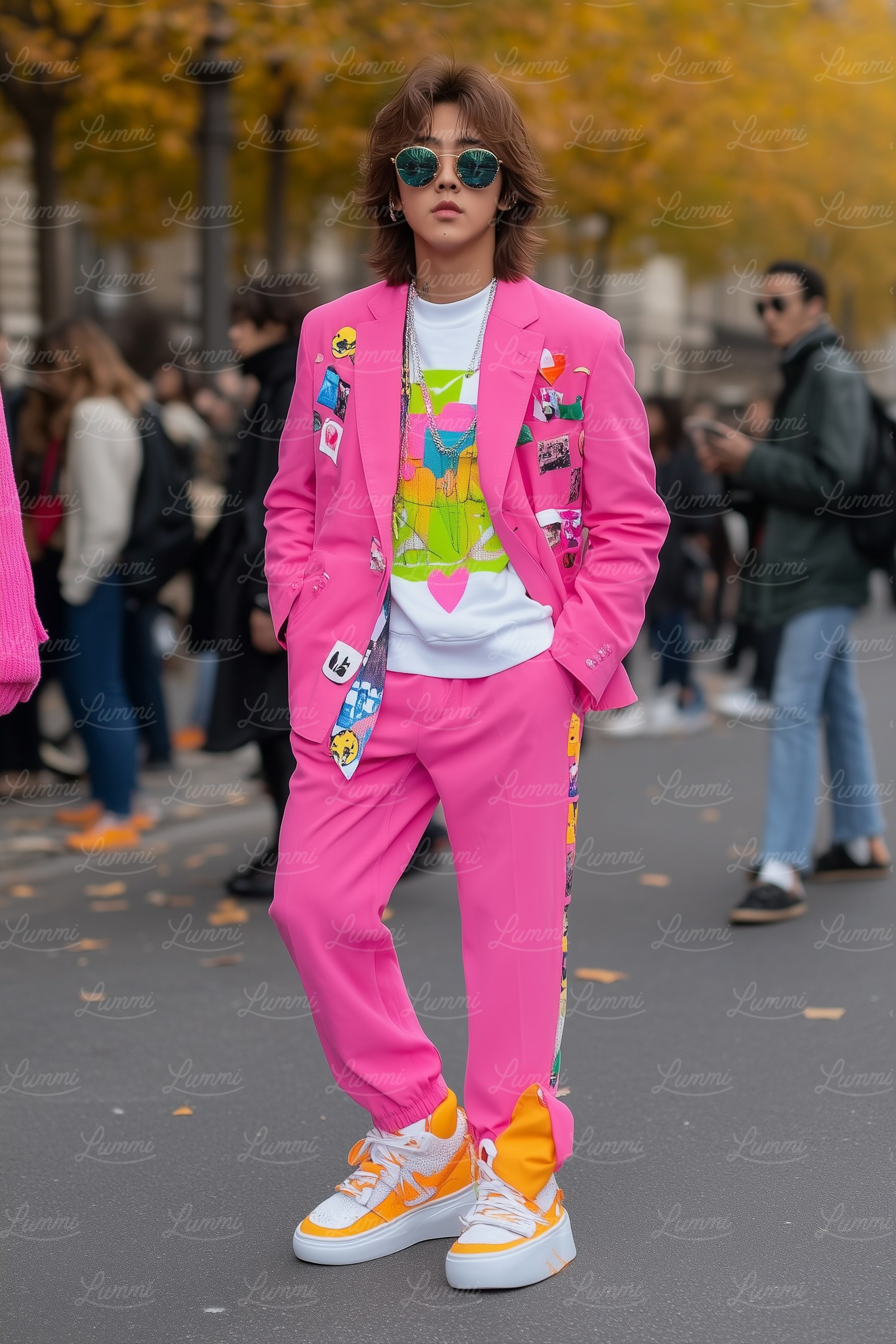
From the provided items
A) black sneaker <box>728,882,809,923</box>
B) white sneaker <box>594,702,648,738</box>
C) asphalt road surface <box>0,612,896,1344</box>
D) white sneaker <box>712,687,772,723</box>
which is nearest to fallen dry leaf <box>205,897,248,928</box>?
asphalt road surface <box>0,612,896,1344</box>

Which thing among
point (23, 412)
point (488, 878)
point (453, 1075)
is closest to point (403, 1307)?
point (488, 878)

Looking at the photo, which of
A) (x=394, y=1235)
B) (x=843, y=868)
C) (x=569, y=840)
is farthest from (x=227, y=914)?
(x=569, y=840)

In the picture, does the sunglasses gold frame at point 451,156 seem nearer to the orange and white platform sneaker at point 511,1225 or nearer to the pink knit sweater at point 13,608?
the pink knit sweater at point 13,608

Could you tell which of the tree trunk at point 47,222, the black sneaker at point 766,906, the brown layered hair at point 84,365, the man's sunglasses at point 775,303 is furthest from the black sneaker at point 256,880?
the tree trunk at point 47,222

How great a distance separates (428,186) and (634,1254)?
204cm

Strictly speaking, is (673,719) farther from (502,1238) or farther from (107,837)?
(502,1238)

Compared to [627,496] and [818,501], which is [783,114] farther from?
[627,496]

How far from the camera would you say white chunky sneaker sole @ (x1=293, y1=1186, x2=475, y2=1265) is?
341 centimetres

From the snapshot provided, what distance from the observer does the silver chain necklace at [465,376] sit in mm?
3330

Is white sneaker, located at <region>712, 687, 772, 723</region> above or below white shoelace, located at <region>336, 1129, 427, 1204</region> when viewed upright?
below

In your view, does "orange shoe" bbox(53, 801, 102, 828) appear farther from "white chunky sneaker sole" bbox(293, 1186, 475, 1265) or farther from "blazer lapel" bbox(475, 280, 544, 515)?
"blazer lapel" bbox(475, 280, 544, 515)

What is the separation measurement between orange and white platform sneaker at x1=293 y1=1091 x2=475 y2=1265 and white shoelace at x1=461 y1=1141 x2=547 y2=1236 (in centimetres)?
17

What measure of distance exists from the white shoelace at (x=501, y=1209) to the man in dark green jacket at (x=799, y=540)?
290cm

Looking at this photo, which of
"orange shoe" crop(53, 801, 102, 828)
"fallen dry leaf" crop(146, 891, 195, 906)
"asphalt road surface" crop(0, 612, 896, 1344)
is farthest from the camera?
"orange shoe" crop(53, 801, 102, 828)
